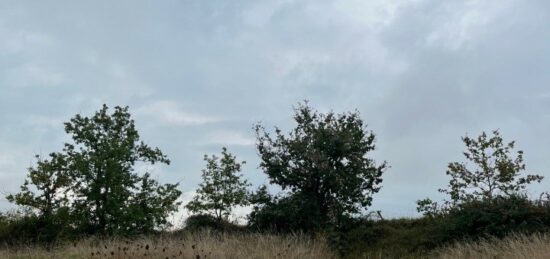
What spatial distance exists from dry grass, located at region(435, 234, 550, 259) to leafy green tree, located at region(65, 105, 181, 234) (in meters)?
11.6

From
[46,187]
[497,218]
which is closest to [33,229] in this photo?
[46,187]

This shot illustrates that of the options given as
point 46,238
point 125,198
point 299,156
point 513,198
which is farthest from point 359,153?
point 46,238

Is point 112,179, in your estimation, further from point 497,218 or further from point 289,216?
point 497,218

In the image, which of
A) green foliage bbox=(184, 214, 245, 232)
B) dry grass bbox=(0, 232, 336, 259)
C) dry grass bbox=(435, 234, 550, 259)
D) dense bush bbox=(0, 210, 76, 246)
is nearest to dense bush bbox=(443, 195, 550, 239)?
dry grass bbox=(435, 234, 550, 259)

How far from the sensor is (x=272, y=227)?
2264 cm

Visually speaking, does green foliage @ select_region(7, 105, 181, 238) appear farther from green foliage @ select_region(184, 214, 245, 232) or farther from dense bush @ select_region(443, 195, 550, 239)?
dense bush @ select_region(443, 195, 550, 239)

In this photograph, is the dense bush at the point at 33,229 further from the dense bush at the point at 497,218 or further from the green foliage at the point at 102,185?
the dense bush at the point at 497,218

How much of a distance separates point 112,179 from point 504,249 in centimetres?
1470

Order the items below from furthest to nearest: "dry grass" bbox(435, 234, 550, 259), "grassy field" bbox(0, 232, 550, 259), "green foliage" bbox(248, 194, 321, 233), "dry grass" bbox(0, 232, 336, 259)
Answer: "green foliage" bbox(248, 194, 321, 233) < "dry grass" bbox(0, 232, 336, 259) < "grassy field" bbox(0, 232, 550, 259) < "dry grass" bbox(435, 234, 550, 259)

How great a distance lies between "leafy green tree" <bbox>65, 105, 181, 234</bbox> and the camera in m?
22.3

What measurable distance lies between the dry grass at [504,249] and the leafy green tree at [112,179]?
11.6m

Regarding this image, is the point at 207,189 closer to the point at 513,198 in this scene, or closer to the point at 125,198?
the point at 125,198

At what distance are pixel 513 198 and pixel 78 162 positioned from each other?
16.5 m

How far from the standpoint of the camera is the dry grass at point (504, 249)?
1389 centimetres
